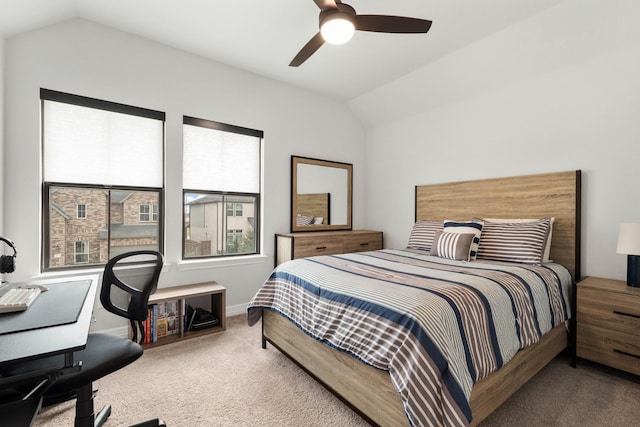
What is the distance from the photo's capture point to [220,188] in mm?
3518

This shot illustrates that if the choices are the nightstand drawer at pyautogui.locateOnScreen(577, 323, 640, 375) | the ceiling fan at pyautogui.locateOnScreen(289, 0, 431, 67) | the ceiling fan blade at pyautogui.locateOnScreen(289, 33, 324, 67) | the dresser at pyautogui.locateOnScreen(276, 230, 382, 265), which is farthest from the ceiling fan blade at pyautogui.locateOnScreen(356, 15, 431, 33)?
the nightstand drawer at pyautogui.locateOnScreen(577, 323, 640, 375)

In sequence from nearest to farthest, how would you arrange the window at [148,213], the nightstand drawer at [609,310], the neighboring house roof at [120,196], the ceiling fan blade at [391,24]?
1. the ceiling fan blade at [391,24]
2. the nightstand drawer at [609,310]
3. the neighboring house roof at [120,196]
4. the window at [148,213]

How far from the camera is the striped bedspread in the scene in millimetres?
1329

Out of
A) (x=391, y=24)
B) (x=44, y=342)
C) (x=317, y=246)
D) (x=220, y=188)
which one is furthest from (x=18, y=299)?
(x=317, y=246)

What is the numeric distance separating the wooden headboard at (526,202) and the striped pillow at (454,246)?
67 centimetres

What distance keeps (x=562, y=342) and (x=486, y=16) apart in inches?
107

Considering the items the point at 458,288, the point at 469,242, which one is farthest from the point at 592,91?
the point at 458,288

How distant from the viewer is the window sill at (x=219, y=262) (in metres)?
3.21

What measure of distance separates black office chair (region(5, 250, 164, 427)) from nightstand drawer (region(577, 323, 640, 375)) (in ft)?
9.71

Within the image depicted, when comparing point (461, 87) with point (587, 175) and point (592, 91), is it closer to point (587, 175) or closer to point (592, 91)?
point (592, 91)

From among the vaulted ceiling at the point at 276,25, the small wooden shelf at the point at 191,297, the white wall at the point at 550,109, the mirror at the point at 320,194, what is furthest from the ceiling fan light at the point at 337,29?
the small wooden shelf at the point at 191,297

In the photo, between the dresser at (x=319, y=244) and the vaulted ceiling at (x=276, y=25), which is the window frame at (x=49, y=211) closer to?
the vaulted ceiling at (x=276, y=25)

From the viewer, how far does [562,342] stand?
242 cm

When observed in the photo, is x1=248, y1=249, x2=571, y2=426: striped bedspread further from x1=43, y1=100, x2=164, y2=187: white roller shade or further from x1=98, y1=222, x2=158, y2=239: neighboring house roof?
x1=43, y1=100, x2=164, y2=187: white roller shade
